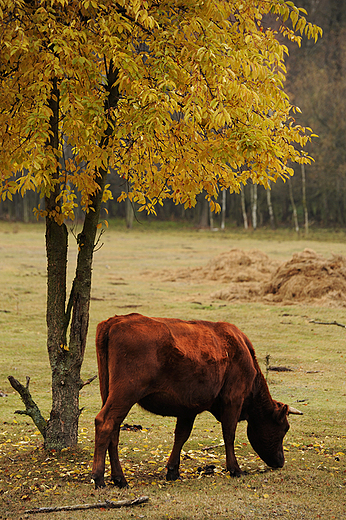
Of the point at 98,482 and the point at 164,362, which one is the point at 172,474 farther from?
the point at 164,362

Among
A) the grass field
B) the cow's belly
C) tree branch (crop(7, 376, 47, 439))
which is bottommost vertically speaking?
the grass field

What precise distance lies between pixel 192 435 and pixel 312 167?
170 feet

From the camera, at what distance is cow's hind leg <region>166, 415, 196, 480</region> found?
6.63 metres

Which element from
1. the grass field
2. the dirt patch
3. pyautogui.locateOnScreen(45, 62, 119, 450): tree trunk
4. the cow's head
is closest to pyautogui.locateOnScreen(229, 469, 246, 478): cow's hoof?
the grass field

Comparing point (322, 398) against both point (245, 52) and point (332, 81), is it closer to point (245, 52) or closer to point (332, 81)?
point (245, 52)

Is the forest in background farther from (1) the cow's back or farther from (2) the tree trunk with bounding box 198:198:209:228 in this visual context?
(1) the cow's back

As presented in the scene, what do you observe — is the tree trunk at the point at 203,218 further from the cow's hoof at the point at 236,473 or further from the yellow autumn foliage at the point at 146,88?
the cow's hoof at the point at 236,473

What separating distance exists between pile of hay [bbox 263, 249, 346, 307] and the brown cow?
46.2 ft

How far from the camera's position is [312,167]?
57.5 meters

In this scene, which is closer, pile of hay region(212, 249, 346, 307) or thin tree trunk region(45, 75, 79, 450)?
thin tree trunk region(45, 75, 79, 450)

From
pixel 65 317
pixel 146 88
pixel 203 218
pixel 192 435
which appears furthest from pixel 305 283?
pixel 203 218

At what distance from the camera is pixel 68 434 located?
24.9 feet

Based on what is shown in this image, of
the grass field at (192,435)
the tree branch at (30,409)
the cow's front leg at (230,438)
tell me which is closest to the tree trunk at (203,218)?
the grass field at (192,435)

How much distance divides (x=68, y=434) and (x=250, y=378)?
250 cm
